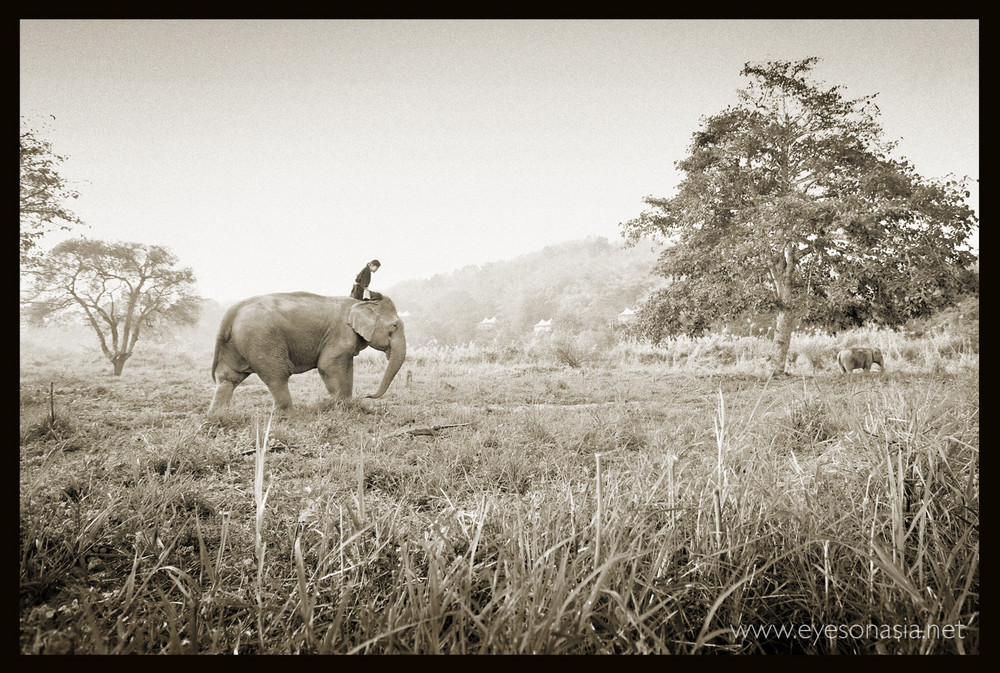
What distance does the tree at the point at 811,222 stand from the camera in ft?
20.3

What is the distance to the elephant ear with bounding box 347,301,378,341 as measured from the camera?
461 cm

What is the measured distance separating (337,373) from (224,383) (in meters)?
1.14

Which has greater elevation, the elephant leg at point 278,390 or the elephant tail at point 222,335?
the elephant tail at point 222,335

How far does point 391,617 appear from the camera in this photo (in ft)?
2.76

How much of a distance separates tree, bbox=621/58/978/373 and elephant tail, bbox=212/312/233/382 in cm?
791

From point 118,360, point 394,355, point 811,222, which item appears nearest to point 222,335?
point 118,360

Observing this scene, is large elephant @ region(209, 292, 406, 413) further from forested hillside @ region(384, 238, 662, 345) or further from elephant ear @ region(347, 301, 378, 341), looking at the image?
forested hillside @ region(384, 238, 662, 345)

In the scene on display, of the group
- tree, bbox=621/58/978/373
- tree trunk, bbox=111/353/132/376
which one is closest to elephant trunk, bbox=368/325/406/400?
tree trunk, bbox=111/353/132/376

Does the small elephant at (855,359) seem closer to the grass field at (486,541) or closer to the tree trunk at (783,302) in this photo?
the tree trunk at (783,302)

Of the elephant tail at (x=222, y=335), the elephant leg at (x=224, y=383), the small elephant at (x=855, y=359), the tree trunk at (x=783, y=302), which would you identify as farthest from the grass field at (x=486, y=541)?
the small elephant at (x=855, y=359)

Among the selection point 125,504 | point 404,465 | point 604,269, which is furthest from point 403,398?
point 604,269

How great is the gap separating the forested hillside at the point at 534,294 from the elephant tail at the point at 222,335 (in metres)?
2.07

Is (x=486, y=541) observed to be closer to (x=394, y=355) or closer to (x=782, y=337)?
(x=394, y=355)

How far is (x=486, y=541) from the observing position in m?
1.30
